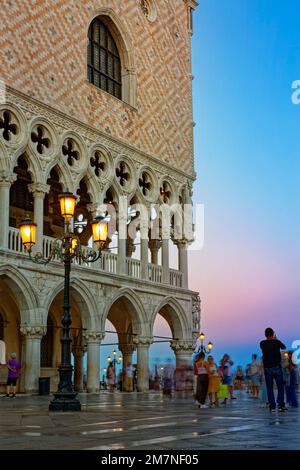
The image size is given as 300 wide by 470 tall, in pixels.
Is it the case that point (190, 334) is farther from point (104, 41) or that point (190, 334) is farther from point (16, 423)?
point (16, 423)

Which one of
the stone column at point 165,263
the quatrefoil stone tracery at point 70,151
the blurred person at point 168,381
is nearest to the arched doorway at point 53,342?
the stone column at point 165,263

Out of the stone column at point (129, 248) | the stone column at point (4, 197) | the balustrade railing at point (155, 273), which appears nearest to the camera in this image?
the stone column at point (4, 197)

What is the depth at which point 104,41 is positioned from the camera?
21.5 metres

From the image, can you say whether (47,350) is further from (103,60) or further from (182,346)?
(103,60)

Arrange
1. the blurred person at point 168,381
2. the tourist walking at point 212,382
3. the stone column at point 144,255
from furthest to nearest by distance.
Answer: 1. the stone column at point 144,255
2. the blurred person at point 168,381
3. the tourist walking at point 212,382

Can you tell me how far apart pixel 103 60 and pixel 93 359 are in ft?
30.2

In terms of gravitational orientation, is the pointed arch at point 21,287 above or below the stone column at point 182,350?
above

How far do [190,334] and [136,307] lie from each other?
10.6ft

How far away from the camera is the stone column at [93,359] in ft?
60.7

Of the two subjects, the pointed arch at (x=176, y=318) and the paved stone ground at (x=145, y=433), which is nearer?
the paved stone ground at (x=145, y=433)

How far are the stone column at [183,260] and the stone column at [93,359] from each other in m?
5.00

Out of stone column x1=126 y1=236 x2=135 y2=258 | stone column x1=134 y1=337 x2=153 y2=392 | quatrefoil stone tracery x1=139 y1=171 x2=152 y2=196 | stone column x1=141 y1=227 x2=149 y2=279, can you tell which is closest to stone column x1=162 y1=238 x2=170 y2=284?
stone column x1=141 y1=227 x2=149 y2=279

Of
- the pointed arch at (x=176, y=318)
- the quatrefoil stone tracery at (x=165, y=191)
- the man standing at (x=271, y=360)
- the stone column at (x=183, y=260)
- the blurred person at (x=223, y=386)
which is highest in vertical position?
the quatrefoil stone tracery at (x=165, y=191)

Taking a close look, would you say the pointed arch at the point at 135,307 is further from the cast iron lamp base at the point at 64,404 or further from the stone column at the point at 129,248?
the cast iron lamp base at the point at 64,404
